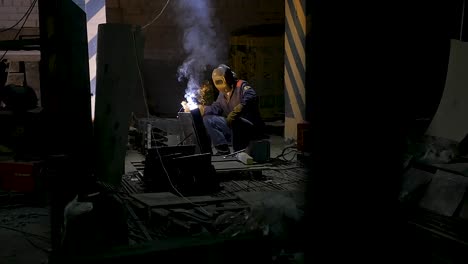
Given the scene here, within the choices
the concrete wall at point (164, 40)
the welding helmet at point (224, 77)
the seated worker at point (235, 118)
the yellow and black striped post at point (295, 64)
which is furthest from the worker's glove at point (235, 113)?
the concrete wall at point (164, 40)

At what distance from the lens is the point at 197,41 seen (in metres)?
10.4

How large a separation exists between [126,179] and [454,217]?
3528mm

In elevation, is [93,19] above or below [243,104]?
above

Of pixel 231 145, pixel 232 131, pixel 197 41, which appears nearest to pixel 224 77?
pixel 232 131

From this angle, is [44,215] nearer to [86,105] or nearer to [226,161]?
[86,105]

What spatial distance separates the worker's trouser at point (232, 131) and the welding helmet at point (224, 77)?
0.49 metres

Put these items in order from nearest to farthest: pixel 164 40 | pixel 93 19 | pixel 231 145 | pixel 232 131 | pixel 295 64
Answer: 1. pixel 93 19
2. pixel 232 131
3. pixel 231 145
4. pixel 295 64
5. pixel 164 40

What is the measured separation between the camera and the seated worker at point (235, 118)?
743 cm

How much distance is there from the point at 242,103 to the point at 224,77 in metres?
0.50

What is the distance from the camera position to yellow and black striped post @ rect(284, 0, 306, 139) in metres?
8.30

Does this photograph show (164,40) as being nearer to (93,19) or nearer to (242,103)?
(242,103)

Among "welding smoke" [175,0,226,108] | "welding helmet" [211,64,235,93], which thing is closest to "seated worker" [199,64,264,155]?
"welding helmet" [211,64,235,93]

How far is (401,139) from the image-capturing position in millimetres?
2494

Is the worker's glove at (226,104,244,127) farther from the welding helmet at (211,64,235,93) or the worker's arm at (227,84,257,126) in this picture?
the welding helmet at (211,64,235,93)
